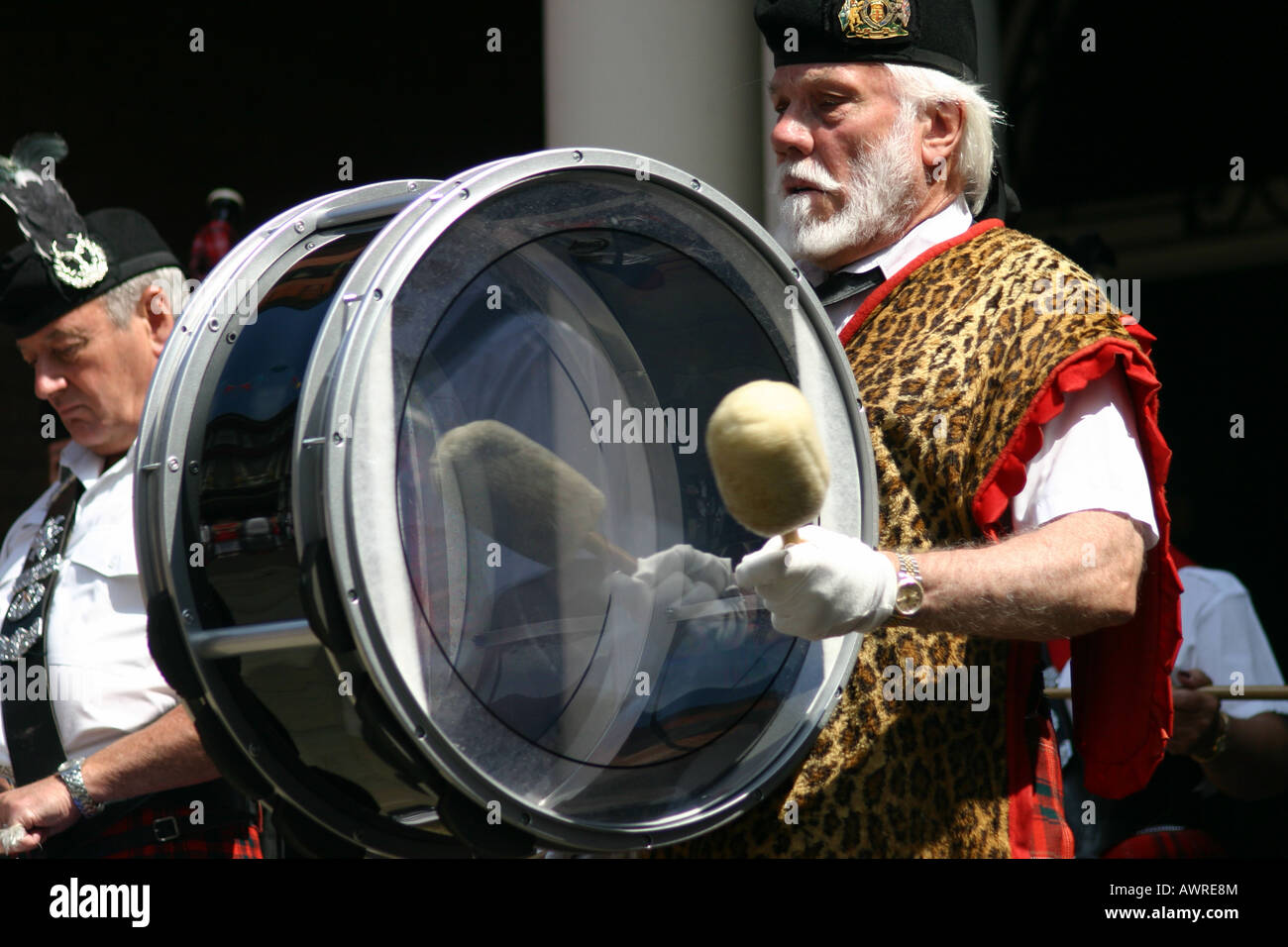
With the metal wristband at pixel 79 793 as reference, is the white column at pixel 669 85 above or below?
above

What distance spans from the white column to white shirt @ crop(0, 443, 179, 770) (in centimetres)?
123

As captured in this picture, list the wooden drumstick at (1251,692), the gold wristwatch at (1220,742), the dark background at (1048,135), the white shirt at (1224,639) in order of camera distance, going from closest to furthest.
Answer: the wooden drumstick at (1251,692), the gold wristwatch at (1220,742), the white shirt at (1224,639), the dark background at (1048,135)

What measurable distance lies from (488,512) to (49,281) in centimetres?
187

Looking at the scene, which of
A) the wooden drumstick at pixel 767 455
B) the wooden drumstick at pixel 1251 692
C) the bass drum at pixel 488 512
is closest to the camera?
the wooden drumstick at pixel 767 455

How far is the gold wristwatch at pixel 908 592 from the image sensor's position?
162cm

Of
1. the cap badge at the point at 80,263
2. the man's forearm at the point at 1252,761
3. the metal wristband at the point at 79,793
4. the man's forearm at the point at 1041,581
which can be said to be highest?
the cap badge at the point at 80,263

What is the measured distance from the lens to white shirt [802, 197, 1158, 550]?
1.78m

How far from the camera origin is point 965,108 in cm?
212

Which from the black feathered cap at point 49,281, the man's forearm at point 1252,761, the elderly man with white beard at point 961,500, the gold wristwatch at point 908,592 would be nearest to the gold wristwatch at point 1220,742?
the man's forearm at point 1252,761

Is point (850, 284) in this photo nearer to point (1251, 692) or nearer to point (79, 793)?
point (79, 793)

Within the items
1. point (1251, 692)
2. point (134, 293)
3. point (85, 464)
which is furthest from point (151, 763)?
point (1251, 692)

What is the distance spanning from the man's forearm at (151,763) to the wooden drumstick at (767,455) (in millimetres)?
1500

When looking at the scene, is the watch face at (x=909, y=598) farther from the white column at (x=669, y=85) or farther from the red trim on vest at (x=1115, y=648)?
the white column at (x=669, y=85)

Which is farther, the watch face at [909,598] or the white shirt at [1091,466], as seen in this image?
the white shirt at [1091,466]
